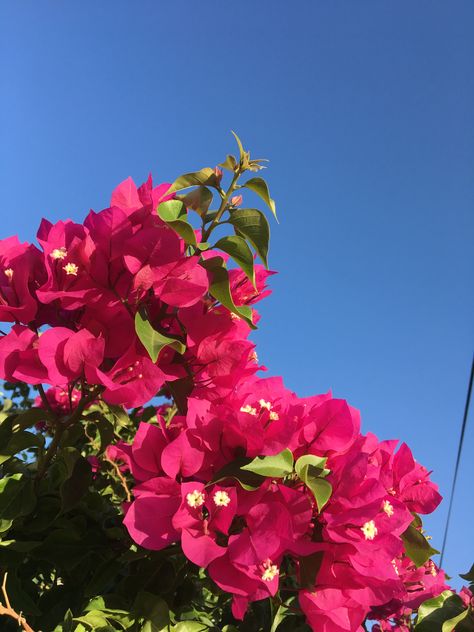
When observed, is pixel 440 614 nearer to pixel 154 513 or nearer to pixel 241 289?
pixel 154 513

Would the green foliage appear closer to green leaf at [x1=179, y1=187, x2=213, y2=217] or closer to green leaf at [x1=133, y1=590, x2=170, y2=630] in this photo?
green leaf at [x1=133, y1=590, x2=170, y2=630]

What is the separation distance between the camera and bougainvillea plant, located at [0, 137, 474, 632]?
0.90 m

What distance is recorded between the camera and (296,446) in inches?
38.6

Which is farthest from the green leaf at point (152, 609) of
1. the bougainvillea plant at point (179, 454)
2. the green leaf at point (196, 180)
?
the green leaf at point (196, 180)

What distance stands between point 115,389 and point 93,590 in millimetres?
387

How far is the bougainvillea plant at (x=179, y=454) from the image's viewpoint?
90 centimetres

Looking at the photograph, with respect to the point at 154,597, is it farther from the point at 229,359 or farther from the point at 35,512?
the point at 229,359

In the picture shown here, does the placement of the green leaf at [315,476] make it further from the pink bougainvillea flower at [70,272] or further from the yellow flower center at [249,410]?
the pink bougainvillea flower at [70,272]

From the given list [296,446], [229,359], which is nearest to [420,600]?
[296,446]

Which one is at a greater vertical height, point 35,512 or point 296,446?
point 296,446

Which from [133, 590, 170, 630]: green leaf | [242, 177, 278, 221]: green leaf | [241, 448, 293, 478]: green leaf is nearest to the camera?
[241, 448, 293, 478]: green leaf

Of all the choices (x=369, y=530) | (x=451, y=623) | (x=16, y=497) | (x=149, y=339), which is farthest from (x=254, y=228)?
(x=451, y=623)

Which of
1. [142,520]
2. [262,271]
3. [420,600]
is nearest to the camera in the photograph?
[142,520]

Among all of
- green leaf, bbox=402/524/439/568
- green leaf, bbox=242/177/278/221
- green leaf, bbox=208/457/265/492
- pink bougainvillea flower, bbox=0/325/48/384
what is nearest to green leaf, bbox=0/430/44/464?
pink bougainvillea flower, bbox=0/325/48/384
